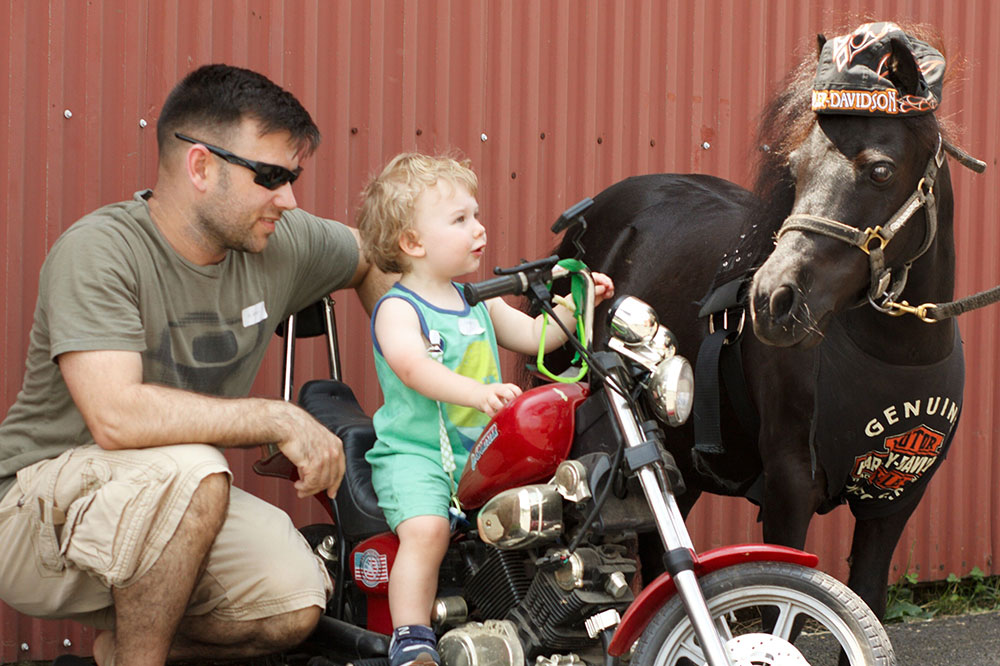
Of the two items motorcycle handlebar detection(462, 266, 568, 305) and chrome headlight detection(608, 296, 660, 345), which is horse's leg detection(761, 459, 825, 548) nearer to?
chrome headlight detection(608, 296, 660, 345)

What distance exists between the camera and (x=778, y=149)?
11.6 feet

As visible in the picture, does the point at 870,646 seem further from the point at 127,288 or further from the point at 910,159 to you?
the point at 127,288

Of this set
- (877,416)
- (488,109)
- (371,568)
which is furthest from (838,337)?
(488,109)

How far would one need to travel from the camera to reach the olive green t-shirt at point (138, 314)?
3.14m

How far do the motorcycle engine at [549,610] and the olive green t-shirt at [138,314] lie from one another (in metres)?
1.15

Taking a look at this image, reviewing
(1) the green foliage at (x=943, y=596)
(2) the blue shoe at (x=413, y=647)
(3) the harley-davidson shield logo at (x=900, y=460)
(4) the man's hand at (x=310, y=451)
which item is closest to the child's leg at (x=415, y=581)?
(2) the blue shoe at (x=413, y=647)

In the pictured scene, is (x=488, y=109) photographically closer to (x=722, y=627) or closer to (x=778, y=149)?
(x=778, y=149)

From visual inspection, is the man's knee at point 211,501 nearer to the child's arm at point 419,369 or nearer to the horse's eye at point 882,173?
the child's arm at point 419,369

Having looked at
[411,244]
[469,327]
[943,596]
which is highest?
[411,244]

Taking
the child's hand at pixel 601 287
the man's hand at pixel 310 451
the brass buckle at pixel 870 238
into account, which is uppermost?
the brass buckle at pixel 870 238

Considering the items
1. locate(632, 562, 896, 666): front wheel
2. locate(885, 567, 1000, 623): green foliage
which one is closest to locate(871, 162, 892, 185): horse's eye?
locate(632, 562, 896, 666): front wheel

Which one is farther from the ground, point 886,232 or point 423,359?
point 886,232

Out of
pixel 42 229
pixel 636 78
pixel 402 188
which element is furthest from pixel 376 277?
pixel 636 78

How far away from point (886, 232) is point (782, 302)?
0.35 meters
